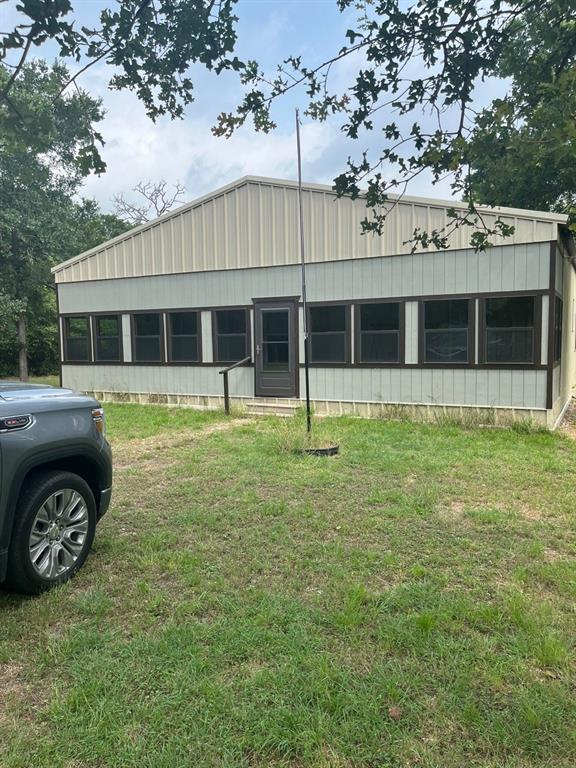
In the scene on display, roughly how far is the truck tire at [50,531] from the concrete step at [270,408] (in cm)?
702

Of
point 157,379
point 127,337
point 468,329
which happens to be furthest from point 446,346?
point 127,337

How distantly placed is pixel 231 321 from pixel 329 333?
2300mm

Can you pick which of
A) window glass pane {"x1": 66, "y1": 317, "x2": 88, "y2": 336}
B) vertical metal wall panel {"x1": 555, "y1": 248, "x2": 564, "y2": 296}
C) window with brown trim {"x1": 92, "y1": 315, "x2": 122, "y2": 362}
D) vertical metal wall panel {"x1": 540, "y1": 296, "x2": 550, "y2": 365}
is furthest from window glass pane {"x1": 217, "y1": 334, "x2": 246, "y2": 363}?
vertical metal wall panel {"x1": 555, "y1": 248, "x2": 564, "y2": 296}

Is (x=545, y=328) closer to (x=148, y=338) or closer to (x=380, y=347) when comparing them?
(x=380, y=347)

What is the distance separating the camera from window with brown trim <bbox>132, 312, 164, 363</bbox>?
12.2 meters

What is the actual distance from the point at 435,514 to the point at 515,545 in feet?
2.59

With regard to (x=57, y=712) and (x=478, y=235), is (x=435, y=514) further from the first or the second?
(x=57, y=712)

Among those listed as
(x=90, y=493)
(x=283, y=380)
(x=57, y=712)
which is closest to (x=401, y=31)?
(x=90, y=493)

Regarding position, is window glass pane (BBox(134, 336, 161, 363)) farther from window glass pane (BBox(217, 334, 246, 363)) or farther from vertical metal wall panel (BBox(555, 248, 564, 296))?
vertical metal wall panel (BBox(555, 248, 564, 296))

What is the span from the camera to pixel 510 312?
28.7ft

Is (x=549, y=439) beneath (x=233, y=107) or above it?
beneath

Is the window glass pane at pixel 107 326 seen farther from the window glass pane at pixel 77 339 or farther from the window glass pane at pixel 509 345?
the window glass pane at pixel 509 345

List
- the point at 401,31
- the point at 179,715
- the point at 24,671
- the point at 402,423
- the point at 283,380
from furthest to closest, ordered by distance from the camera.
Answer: the point at 283,380
the point at 402,423
the point at 401,31
the point at 24,671
the point at 179,715

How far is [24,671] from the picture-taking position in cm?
244
